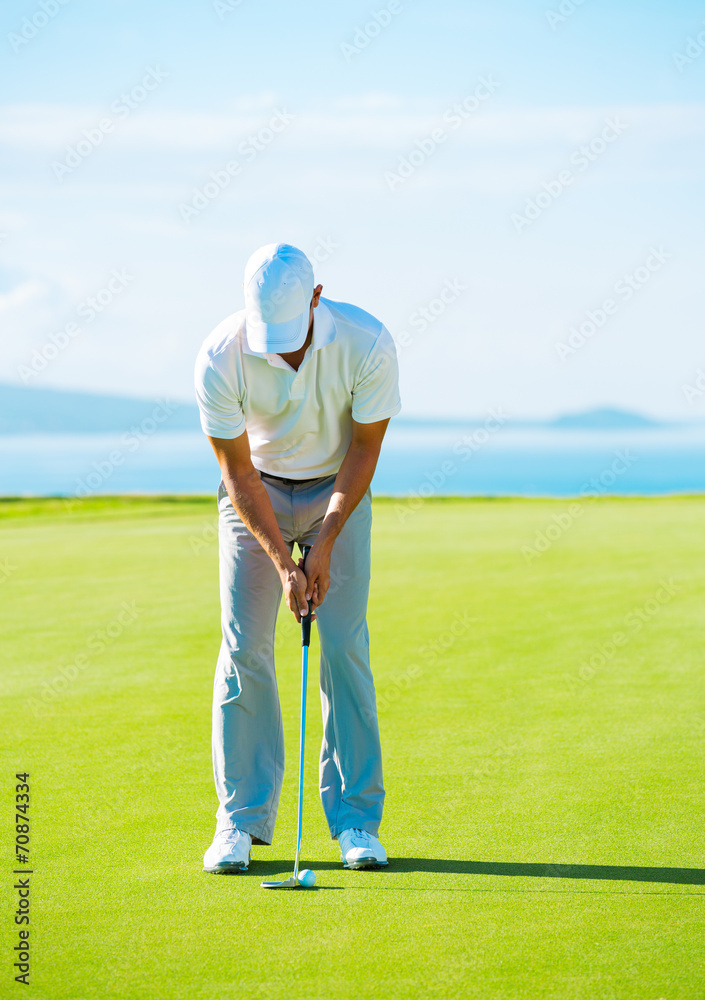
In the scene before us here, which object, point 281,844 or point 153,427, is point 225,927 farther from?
point 153,427

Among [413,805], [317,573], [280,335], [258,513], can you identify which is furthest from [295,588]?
[413,805]

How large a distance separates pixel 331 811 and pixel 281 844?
0.55ft

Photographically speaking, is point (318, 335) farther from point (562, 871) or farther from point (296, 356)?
point (562, 871)

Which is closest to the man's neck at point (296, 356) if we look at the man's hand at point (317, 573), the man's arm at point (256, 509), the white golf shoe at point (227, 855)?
the man's arm at point (256, 509)

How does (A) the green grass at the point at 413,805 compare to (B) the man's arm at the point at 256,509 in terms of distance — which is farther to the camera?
(B) the man's arm at the point at 256,509

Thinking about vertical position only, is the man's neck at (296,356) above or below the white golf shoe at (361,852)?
above

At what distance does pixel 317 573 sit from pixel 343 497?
22 cm

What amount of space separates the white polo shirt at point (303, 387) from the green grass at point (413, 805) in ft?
3.57

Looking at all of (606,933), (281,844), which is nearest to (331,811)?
(281,844)

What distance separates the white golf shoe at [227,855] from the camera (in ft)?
8.32

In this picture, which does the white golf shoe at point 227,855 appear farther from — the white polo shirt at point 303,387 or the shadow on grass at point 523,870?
the white polo shirt at point 303,387

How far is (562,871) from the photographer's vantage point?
252cm

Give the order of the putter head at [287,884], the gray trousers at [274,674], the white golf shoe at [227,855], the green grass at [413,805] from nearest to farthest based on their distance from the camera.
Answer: the green grass at [413,805]
the putter head at [287,884]
the white golf shoe at [227,855]
the gray trousers at [274,674]

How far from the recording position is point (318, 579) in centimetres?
283
